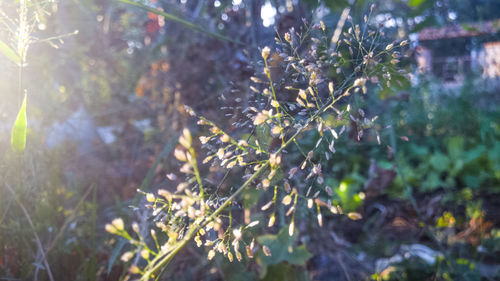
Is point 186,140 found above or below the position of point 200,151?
above

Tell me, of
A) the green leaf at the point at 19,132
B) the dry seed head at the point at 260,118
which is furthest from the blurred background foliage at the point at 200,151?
the dry seed head at the point at 260,118

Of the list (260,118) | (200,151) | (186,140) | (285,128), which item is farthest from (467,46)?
(186,140)

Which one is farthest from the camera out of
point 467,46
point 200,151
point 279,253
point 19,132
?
point 467,46

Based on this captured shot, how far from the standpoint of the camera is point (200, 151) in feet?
4.27

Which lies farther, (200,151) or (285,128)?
(200,151)

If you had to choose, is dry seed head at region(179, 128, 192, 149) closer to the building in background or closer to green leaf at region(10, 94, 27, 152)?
green leaf at region(10, 94, 27, 152)

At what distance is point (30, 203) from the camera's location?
1.34 m

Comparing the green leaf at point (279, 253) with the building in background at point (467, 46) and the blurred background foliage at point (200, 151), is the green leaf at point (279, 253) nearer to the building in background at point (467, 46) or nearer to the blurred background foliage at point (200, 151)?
the blurred background foliage at point (200, 151)

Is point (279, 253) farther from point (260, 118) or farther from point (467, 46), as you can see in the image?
point (467, 46)

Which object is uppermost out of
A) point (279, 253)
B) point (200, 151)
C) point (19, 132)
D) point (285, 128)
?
point (19, 132)

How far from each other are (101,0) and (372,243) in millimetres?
2038

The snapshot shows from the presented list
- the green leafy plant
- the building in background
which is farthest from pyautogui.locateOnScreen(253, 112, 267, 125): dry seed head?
the building in background

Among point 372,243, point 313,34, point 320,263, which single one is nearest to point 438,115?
point 372,243

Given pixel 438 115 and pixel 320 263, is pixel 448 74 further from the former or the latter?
pixel 320 263
